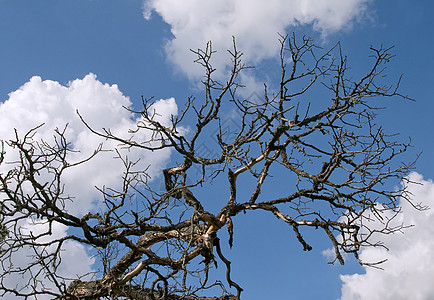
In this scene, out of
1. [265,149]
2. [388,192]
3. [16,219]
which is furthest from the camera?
[265,149]

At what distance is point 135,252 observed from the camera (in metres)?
6.17

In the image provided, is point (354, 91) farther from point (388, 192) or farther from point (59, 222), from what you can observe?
point (59, 222)

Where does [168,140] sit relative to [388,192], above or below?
above

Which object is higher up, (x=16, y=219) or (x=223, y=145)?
(x=223, y=145)

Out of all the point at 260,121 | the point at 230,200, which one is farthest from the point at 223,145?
the point at 230,200

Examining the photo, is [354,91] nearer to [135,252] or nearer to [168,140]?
[168,140]

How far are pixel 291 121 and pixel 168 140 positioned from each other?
1788 mm

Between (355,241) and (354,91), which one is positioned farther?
(354,91)

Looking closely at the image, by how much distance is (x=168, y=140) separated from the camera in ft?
18.9

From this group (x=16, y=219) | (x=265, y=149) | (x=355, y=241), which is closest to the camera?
(x=16, y=219)

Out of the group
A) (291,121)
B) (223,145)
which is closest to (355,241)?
(291,121)

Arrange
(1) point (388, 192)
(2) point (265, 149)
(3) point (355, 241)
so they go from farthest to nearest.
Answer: (2) point (265, 149) < (1) point (388, 192) < (3) point (355, 241)

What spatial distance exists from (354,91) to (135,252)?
13.9ft

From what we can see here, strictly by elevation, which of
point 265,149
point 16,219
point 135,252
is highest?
point 265,149
